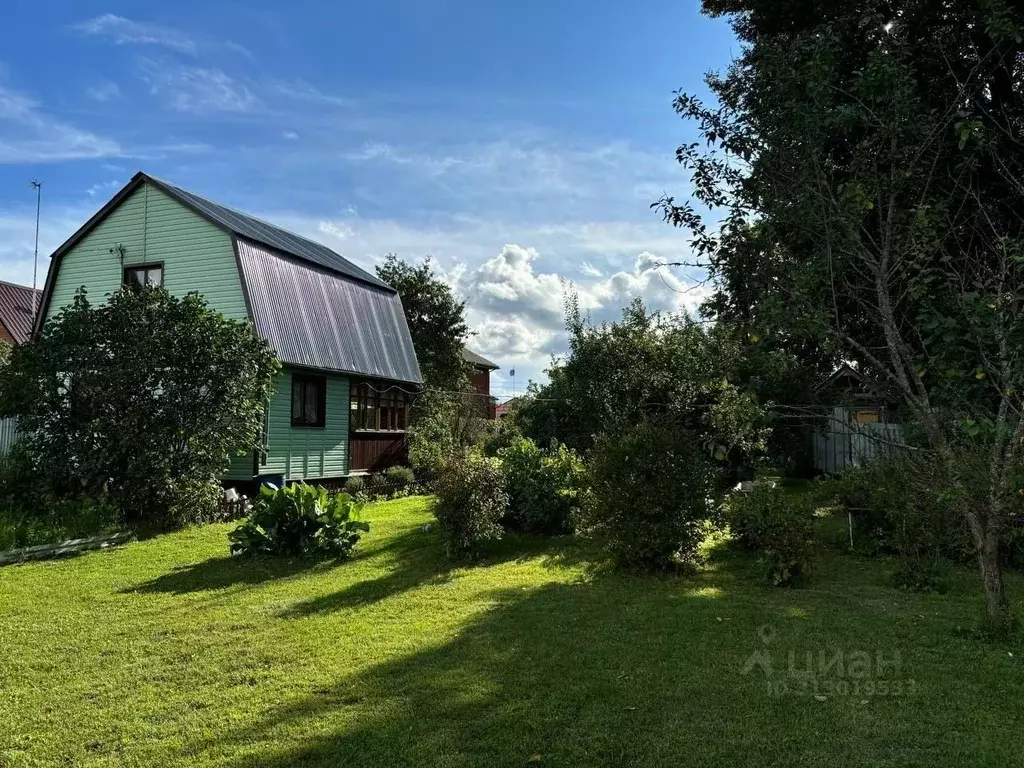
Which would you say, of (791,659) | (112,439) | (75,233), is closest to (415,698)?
(791,659)

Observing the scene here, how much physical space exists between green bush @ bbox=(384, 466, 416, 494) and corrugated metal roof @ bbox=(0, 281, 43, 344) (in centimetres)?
1890

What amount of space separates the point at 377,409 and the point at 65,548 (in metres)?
10.4

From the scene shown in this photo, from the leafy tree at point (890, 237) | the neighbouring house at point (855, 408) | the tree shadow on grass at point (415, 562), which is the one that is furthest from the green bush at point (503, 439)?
the leafy tree at point (890, 237)

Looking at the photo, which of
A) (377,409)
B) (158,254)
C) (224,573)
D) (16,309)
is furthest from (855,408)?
(16,309)

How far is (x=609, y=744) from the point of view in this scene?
3432mm

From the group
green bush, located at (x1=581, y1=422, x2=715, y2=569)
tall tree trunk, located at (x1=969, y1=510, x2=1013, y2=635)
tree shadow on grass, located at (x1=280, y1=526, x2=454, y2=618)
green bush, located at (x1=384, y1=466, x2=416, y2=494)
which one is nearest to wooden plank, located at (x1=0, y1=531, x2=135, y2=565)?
tree shadow on grass, located at (x1=280, y1=526, x2=454, y2=618)

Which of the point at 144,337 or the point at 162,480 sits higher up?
the point at 144,337

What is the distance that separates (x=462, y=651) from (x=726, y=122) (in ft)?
16.4

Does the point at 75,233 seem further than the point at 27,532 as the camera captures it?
Yes

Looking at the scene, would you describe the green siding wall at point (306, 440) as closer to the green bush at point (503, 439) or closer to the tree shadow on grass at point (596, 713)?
the green bush at point (503, 439)

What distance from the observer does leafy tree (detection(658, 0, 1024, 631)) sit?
4.75 metres

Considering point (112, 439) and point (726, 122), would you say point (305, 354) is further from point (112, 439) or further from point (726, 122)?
point (726, 122)

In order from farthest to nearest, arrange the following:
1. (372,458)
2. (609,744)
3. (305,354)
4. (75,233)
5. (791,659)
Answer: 1. (372,458)
2. (75,233)
3. (305,354)
4. (791,659)
5. (609,744)

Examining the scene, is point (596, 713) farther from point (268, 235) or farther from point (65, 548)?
point (268, 235)
